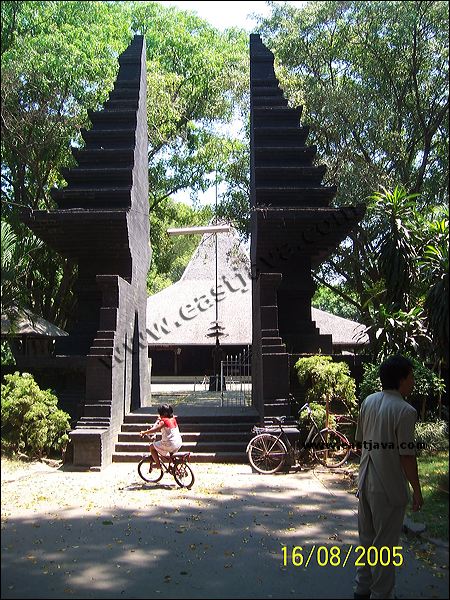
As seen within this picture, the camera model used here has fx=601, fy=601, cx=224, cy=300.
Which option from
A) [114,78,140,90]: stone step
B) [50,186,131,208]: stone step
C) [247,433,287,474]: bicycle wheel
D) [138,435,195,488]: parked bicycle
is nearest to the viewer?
[138,435,195,488]: parked bicycle

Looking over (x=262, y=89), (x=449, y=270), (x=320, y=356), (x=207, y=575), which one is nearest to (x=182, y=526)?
(x=207, y=575)

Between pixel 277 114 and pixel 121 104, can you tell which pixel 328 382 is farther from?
pixel 121 104

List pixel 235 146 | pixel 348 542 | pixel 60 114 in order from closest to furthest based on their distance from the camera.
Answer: pixel 348 542 < pixel 60 114 < pixel 235 146

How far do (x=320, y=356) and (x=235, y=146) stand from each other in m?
13.6

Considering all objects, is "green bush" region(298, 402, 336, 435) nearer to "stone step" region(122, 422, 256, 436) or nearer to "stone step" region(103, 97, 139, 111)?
"stone step" region(122, 422, 256, 436)

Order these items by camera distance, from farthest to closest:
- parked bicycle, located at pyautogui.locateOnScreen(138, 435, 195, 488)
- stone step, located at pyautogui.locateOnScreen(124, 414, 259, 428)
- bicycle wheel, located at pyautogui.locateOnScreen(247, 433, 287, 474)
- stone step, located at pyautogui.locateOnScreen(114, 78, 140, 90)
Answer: stone step, located at pyautogui.locateOnScreen(114, 78, 140, 90), stone step, located at pyautogui.locateOnScreen(124, 414, 259, 428), bicycle wheel, located at pyautogui.locateOnScreen(247, 433, 287, 474), parked bicycle, located at pyautogui.locateOnScreen(138, 435, 195, 488)

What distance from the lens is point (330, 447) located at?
10008mm

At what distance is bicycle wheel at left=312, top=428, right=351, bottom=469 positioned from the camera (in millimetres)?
9797

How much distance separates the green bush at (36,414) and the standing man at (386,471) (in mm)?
5365

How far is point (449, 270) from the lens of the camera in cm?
478

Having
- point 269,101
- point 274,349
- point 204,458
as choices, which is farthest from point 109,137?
point 204,458

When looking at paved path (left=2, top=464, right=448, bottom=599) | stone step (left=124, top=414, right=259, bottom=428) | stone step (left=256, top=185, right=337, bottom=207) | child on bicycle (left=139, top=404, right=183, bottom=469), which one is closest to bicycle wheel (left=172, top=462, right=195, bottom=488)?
paved path (left=2, top=464, right=448, bottom=599)

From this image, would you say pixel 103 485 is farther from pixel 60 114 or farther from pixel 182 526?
pixel 60 114
